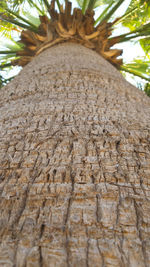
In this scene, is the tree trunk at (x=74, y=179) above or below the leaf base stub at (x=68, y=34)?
below

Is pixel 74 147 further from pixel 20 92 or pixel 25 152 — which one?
pixel 20 92

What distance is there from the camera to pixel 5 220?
70 centimetres

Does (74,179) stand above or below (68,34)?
below

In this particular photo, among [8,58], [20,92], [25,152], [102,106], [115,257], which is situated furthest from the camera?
[8,58]

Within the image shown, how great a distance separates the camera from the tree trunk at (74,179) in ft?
1.97

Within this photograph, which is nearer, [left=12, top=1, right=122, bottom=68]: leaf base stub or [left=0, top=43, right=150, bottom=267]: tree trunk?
[left=0, top=43, right=150, bottom=267]: tree trunk

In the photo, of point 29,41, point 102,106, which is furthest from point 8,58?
point 102,106

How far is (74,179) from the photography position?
80cm

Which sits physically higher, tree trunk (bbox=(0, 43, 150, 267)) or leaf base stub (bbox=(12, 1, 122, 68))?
leaf base stub (bbox=(12, 1, 122, 68))

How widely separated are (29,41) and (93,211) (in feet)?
11.0

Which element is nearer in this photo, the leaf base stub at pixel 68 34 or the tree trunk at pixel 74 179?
the tree trunk at pixel 74 179

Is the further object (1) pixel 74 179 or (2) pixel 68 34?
→ (2) pixel 68 34

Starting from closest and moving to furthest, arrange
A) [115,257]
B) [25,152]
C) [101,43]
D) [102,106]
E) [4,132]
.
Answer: [115,257]
[25,152]
[4,132]
[102,106]
[101,43]

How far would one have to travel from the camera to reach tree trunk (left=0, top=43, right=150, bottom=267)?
60 cm
